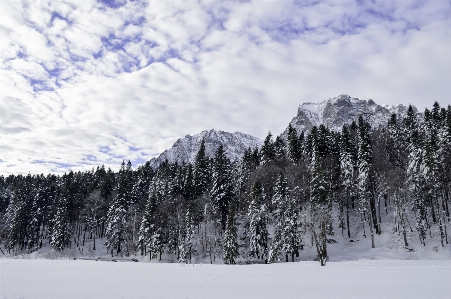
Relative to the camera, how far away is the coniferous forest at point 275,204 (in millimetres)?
53250

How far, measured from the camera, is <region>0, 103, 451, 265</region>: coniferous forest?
53.2 m

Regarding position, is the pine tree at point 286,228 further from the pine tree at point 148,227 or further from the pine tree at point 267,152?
the pine tree at point 148,227

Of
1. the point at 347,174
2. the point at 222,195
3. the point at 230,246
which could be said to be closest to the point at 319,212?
the point at 230,246

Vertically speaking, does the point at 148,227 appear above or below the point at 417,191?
below

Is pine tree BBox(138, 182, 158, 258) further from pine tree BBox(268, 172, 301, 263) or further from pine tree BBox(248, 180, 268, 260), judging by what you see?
pine tree BBox(268, 172, 301, 263)

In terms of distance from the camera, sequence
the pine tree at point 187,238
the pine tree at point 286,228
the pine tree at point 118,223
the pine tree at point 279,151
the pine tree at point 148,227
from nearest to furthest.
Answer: the pine tree at point 286,228
the pine tree at point 187,238
the pine tree at point 148,227
the pine tree at point 118,223
the pine tree at point 279,151

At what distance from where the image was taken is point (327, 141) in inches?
3081

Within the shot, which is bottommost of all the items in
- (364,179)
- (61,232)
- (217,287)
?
(61,232)

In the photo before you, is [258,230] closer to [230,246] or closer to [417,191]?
[230,246]

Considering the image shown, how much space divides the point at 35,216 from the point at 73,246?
19.5m

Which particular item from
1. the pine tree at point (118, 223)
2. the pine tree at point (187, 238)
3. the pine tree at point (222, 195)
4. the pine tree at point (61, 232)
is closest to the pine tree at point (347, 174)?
the pine tree at point (222, 195)

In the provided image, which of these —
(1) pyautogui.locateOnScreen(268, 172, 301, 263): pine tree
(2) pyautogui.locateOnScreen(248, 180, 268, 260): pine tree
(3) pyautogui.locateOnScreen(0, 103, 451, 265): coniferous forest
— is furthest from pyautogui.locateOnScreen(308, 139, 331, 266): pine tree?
(2) pyautogui.locateOnScreen(248, 180, 268, 260): pine tree

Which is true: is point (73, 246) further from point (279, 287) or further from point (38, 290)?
point (279, 287)

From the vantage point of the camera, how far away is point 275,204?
193 feet
